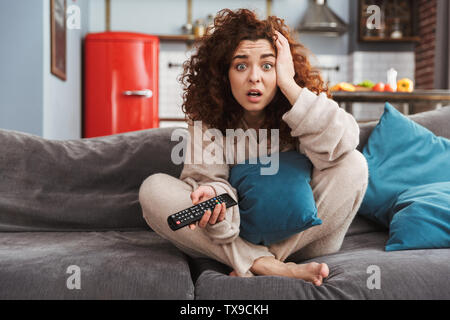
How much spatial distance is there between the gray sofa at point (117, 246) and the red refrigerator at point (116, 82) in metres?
2.84

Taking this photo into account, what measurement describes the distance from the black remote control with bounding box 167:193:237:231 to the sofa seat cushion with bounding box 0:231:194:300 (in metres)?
0.14

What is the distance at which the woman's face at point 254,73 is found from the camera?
1.29 meters

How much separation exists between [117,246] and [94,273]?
10.1 inches

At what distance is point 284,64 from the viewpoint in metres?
1.28

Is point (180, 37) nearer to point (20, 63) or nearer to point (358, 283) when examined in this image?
point (20, 63)

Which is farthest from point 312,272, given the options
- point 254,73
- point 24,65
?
point 24,65

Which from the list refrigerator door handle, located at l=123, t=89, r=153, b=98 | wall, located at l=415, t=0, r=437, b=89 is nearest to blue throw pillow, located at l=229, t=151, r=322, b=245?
refrigerator door handle, located at l=123, t=89, r=153, b=98

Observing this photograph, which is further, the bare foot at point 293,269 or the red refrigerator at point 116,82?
the red refrigerator at point 116,82

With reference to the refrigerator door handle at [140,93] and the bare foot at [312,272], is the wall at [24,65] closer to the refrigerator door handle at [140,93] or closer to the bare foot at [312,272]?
the refrigerator door handle at [140,93]

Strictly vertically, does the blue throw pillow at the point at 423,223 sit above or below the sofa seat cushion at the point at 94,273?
above

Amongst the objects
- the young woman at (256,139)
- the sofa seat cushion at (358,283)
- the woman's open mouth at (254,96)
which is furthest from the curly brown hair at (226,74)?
the sofa seat cushion at (358,283)

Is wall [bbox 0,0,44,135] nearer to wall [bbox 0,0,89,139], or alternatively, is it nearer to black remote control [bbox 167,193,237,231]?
wall [bbox 0,0,89,139]

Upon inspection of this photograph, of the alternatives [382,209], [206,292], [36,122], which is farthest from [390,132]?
[36,122]

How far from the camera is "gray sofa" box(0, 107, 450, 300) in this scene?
1017 mm
